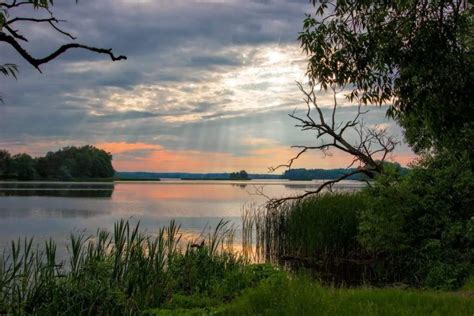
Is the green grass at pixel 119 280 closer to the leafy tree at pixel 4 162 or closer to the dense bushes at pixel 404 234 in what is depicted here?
the dense bushes at pixel 404 234

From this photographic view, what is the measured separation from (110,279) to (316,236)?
8.79 meters

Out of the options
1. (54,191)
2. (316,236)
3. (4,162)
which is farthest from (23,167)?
(316,236)

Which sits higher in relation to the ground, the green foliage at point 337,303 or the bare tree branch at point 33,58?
the bare tree branch at point 33,58

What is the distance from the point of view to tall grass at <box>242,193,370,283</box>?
1477cm

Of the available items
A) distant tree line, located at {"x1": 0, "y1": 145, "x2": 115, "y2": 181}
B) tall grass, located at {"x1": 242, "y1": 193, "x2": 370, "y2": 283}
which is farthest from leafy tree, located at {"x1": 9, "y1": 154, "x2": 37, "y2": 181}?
tall grass, located at {"x1": 242, "y1": 193, "x2": 370, "y2": 283}

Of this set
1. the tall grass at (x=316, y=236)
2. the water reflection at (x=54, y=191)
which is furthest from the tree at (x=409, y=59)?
the water reflection at (x=54, y=191)

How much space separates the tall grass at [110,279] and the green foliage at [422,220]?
503 cm

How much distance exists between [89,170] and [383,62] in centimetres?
9145

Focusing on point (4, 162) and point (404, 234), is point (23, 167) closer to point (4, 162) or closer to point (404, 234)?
point (4, 162)

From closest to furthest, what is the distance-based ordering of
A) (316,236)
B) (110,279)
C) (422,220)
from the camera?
(110,279), (422,220), (316,236)

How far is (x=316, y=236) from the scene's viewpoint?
15.1 m

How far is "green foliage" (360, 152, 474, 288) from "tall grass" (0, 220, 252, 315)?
503 centimetres

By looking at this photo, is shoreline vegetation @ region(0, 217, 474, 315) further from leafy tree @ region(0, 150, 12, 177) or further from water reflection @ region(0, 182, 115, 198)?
leafy tree @ region(0, 150, 12, 177)

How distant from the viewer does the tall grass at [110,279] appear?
23.2 ft
